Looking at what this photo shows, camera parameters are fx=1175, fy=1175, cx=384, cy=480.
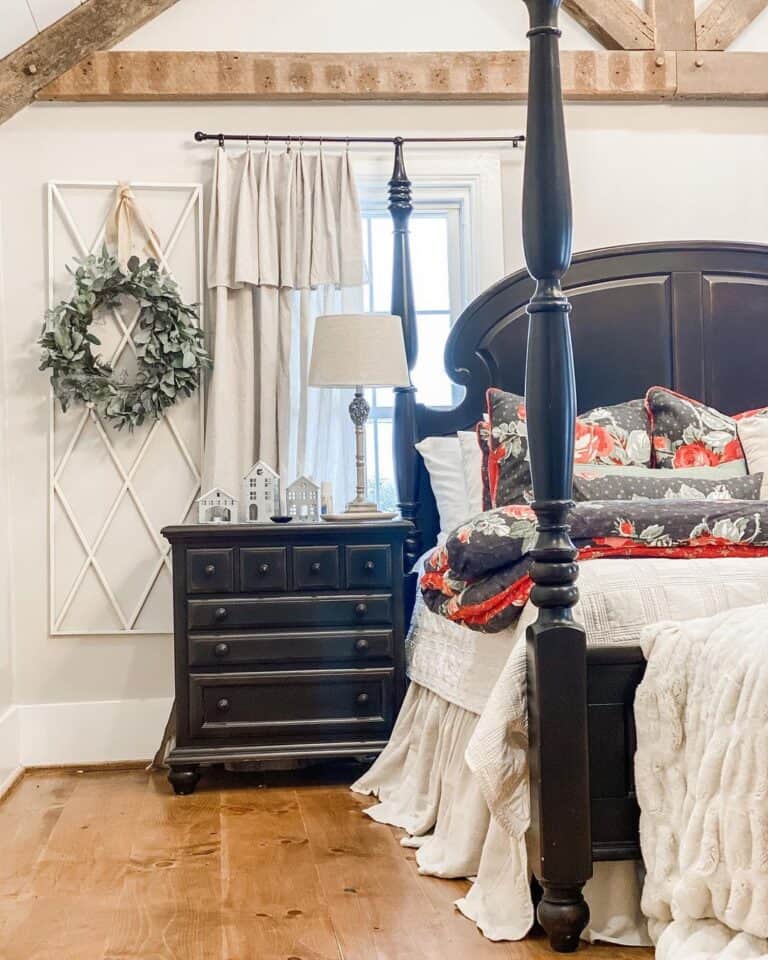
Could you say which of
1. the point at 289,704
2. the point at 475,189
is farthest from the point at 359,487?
the point at 475,189

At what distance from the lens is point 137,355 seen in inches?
168

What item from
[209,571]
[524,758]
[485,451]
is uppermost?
[485,451]

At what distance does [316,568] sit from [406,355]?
87 cm

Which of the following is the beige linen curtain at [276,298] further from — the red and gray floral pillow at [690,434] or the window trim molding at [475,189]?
the red and gray floral pillow at [690,434]

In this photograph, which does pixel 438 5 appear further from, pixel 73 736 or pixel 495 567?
pixel 73 736

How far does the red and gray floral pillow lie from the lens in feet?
12.4

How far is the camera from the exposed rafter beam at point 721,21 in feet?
14.9

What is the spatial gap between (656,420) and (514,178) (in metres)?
1.21

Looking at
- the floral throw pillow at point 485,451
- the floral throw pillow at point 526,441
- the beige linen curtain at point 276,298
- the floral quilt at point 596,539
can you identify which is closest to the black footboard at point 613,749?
the floral quilt at point 596,539

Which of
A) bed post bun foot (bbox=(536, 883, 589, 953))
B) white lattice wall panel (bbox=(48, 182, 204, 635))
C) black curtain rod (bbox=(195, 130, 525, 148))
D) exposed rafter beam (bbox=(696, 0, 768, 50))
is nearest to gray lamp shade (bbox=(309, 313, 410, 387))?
white lattice wall panel (bbox=(48, 182, 204, 635))

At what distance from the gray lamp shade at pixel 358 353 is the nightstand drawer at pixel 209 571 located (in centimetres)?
66

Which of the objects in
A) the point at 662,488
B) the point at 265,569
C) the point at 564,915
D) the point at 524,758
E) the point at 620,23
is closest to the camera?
the point at 564,915

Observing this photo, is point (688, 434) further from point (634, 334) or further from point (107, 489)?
point (107, 489)

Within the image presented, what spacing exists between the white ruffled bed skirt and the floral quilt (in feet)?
1.38
